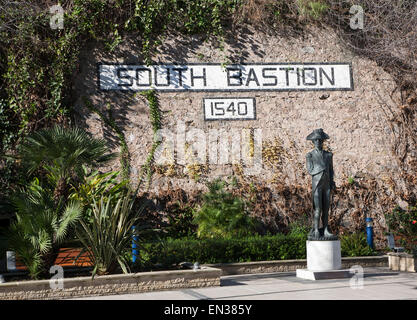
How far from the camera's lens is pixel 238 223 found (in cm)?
1134

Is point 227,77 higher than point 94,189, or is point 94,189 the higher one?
point 227,77

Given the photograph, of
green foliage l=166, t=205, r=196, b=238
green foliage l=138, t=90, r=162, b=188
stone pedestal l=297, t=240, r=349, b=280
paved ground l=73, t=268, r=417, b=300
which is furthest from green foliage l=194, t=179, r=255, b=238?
stone pedestal l=297, t=240, r=349, b=280

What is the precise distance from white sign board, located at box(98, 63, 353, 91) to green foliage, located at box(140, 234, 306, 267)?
4042 mm

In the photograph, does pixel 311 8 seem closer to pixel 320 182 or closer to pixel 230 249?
pixel 320 182

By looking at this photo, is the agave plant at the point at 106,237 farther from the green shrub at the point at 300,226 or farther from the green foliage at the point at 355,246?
the green foliage at the point at 355,246

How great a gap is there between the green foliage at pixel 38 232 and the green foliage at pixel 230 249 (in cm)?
196

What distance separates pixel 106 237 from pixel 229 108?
5.69m

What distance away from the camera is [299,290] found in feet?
25.7

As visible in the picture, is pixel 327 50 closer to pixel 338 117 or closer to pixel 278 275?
pixel 338 117

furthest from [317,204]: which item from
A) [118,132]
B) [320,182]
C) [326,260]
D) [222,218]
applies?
[118,132]

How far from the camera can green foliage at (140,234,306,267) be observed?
10031mm

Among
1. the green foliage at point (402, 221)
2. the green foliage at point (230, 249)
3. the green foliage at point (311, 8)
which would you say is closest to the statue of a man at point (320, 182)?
the green foliage at point (230, 249)

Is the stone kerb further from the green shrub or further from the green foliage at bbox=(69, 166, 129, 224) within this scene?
the green shrub

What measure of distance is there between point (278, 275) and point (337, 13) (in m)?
7.43
